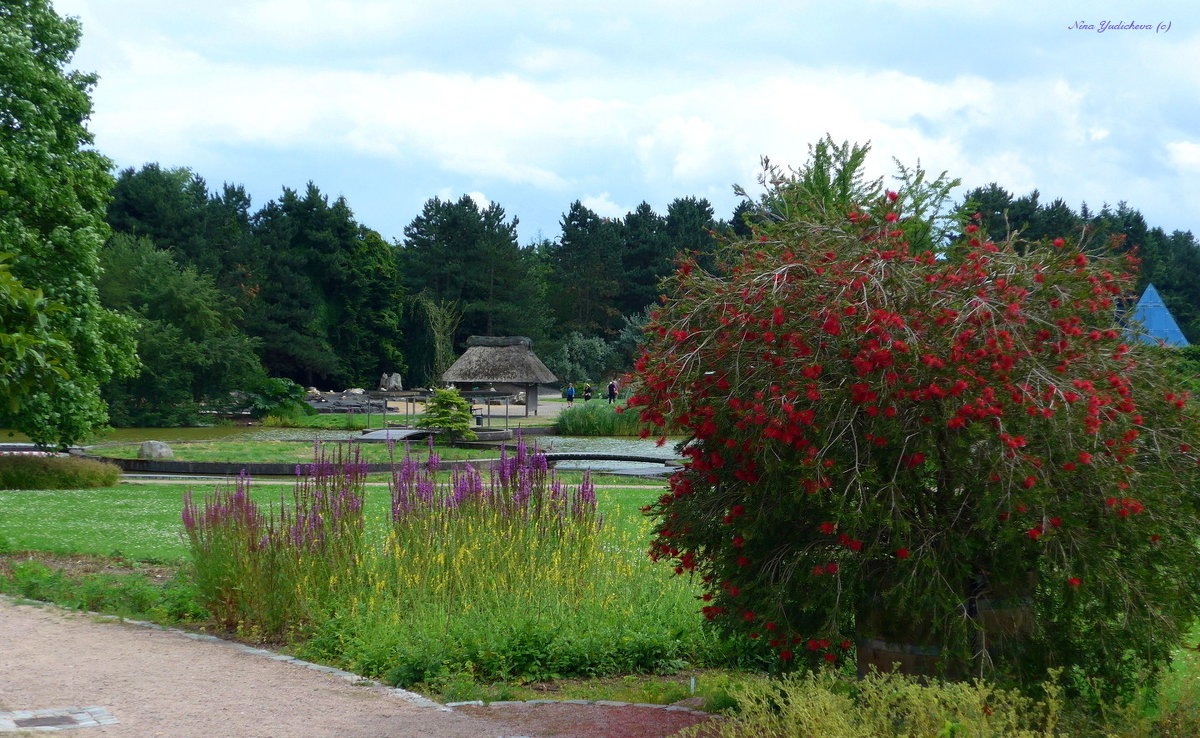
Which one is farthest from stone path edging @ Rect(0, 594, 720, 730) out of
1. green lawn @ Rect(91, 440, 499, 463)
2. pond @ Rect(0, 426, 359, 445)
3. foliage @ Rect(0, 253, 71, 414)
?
pond @ Rect(0, 426, 359, 445)

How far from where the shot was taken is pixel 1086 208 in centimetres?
7150

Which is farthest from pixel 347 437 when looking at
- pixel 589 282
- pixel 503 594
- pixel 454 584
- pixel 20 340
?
pixel 589 282

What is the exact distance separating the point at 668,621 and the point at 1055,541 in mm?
3188

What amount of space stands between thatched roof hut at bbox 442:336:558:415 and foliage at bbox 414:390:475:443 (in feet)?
59.6

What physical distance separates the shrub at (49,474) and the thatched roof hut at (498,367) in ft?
95.9

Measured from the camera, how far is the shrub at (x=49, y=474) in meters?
17.8

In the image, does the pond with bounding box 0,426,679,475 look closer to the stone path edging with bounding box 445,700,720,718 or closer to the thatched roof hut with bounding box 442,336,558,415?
the thatched roof hut with bounding box 442,336,558,415

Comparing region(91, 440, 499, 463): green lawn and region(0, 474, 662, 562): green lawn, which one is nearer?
region(0, 474, 662, 562): green lawn

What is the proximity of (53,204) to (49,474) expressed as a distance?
168 inches

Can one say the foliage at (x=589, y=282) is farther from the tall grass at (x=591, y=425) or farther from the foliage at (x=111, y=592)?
the foliage at (x=111, y=592)

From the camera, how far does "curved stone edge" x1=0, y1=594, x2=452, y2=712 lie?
5.89 m

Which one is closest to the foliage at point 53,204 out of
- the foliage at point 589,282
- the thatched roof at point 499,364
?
the thatched roof at point 499,364

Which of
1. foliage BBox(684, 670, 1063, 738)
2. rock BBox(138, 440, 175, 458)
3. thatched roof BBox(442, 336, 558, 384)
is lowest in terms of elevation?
rock BBox(138, 440, 175, 458)

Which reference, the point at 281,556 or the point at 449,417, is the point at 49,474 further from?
the point at 281,556
